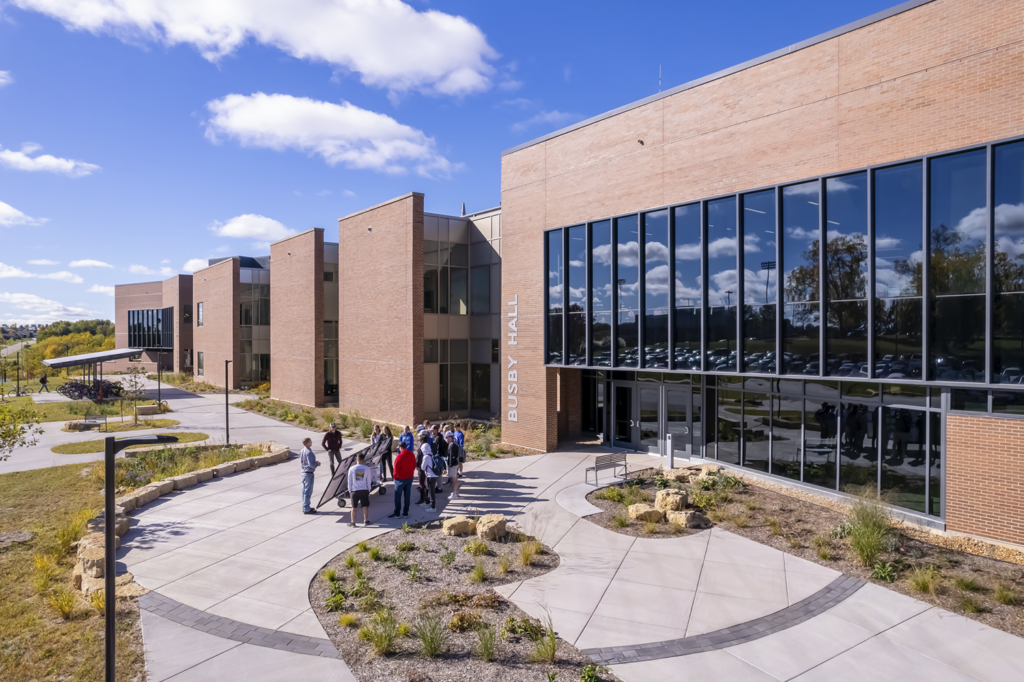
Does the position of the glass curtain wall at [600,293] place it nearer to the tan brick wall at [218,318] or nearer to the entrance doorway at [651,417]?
the entrance doorway at [651,417]

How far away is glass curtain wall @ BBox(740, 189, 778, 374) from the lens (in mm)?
15047

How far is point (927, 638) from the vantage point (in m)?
8.12

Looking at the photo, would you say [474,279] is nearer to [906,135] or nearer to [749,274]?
[749,274]

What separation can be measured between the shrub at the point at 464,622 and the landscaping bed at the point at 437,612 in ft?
0.04

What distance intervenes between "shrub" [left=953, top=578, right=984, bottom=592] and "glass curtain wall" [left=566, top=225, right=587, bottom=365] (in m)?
11.6

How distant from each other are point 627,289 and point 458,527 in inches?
380

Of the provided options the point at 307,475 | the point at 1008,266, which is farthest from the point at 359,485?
the point at 1008,266

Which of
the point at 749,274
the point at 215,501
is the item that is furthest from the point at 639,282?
the point at 215,501

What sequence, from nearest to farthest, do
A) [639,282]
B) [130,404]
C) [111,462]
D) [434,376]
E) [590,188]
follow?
1. [111,462]
2. [639,282]
3. [590,188]
4. [434,376]
5. [130,404]

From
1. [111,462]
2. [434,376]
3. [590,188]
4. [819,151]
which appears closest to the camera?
[111,462]

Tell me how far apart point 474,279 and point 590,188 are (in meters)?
10.8

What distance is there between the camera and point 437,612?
28.6 feet

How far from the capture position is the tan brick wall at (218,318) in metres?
46.1

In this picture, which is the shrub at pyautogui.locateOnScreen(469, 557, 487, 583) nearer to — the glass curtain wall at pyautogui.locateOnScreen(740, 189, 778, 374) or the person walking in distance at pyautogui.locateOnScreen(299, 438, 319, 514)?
the person walking in distance at pyautogui.locateOnScreen(299, 438, 319, 514)
